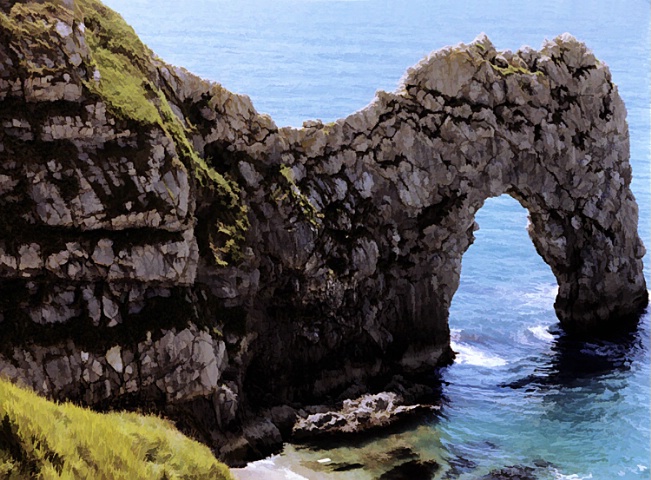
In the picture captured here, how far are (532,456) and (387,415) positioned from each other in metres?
5.82

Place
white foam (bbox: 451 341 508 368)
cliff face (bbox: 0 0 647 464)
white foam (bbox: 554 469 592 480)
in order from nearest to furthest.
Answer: cliff face (bbox: 0 0 647 464) → white foam (bbox: 554 469 592 480) → white foam (bbox: 451 341 508 368)

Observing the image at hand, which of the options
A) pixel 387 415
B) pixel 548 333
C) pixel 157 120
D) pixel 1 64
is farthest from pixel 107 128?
pixel 548 333

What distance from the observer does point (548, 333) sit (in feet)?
159

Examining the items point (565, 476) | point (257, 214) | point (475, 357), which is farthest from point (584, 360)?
point (257, 214)

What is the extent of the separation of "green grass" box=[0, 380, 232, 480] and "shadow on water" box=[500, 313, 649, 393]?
26676 mm

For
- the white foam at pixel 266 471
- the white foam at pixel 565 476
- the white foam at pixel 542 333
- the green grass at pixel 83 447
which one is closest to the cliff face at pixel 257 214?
the white foam at pixel 542 333

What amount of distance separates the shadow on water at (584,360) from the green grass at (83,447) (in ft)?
87.5

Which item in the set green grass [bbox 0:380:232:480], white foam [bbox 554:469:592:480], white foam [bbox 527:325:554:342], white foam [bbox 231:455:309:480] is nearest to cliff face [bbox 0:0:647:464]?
white foam [bbox 527:325:554:342]

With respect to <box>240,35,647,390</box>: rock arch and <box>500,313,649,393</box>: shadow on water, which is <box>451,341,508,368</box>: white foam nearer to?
<box>500,313,649,393</box>: shadow on water

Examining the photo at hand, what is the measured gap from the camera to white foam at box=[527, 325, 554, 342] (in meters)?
47.8

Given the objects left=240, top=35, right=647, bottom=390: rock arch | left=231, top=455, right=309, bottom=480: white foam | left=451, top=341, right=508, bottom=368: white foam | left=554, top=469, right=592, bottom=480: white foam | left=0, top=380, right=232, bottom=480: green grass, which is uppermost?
left=240, top=35, right=647, bottom=390: rock arch

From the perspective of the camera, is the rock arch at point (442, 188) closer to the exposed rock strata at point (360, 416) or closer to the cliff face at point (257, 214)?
the cliff face at point (257, 214)

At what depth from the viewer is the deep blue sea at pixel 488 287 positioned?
34.9 m

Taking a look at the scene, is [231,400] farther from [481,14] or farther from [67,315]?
[481,14]
